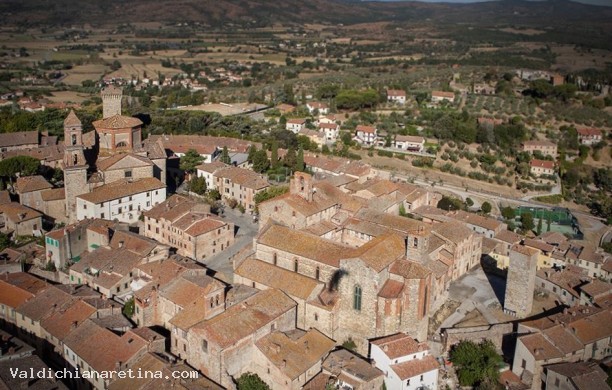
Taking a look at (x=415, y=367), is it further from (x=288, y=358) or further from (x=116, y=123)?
(x=116, y=123)

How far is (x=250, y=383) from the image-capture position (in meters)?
24.8

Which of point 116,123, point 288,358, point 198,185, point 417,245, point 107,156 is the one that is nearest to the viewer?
point 288,358

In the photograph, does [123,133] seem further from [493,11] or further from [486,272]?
[493,11]

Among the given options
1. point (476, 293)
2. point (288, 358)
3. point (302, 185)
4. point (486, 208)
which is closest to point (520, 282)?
point (476, 293)

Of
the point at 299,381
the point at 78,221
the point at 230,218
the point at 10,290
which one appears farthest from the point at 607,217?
the point at 10,290

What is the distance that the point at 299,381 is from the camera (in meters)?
24.9

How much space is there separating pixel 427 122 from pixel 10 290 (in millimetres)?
50953

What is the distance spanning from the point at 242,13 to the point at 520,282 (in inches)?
6262

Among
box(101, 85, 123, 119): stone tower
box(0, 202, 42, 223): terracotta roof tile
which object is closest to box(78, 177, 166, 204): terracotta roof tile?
box(0, 202, 42, 223): terracotta roof tile

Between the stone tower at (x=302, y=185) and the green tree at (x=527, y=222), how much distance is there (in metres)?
20.6

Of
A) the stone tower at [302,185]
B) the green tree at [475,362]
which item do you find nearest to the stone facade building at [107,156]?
the stone tower at [302,185]

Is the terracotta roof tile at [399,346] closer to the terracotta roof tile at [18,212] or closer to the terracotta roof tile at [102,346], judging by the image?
the terracotta roof tile at [102,346]

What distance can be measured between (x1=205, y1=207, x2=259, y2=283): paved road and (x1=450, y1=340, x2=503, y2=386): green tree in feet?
39.6

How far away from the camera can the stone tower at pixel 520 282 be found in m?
30.4
